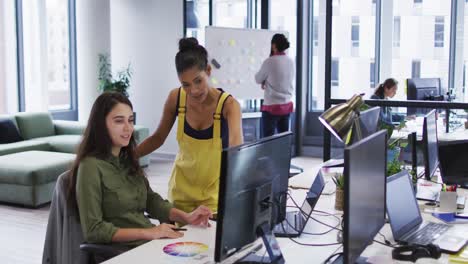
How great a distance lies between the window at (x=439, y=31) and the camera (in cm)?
830

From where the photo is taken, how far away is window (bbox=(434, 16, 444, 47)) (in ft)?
27.2

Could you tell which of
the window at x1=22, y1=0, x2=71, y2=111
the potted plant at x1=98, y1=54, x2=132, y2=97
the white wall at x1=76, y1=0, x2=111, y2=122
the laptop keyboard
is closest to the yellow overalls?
the laptop keyboard

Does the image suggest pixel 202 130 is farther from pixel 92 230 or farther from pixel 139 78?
pixel 139 78

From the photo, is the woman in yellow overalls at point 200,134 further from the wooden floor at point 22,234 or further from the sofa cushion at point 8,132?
the sofa cushion at point 8,132

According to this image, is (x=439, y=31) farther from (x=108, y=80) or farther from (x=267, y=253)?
(x=267, y=253)

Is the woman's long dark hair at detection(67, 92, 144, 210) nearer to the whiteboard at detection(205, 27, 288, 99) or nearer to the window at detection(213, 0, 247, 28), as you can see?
the whiteboard at detection(205, 27, 288, 99)

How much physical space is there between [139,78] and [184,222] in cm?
679

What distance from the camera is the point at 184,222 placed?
267 centimetres

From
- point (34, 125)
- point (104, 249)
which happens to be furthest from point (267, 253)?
point (34, 125)

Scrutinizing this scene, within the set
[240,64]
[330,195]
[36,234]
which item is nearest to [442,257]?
[330,195]

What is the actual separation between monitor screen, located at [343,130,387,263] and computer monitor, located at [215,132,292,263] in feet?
1.09

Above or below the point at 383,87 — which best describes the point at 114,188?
below

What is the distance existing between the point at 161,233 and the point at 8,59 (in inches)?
295

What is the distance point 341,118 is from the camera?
289cm
